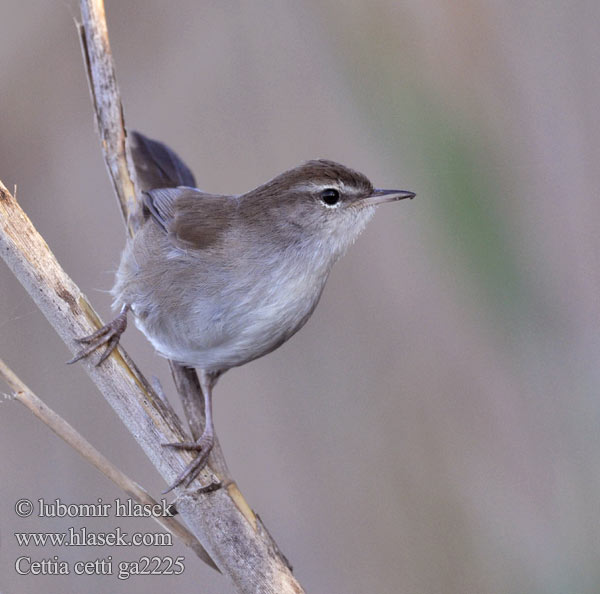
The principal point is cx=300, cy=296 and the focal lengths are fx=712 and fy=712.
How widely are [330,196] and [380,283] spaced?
0.70 meters

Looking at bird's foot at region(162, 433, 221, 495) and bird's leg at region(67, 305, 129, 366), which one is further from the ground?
bird's leg at region(67, 305, 129, 366)

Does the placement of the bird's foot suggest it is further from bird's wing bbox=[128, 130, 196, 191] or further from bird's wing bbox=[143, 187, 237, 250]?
bird's wing bbox=[128, 130, 196, 191]

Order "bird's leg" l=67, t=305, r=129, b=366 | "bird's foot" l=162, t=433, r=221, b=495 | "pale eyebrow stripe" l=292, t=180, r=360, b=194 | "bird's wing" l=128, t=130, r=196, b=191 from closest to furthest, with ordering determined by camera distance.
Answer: "bird's foot" l=162, t=433, r=221, b=495 < "bird's leg" l=67, t=305, r=129, b=366 < "pale eyebrow stripe" l=292, t=180, r=360, b=194 < "bird's wing" l=128, t=130, r=196, b=191

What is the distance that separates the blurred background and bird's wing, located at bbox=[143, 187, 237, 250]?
518 millimetres

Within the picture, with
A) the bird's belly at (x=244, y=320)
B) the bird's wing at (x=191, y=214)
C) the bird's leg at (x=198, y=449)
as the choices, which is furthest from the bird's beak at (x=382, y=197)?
the bird's leg at (x=198, y=449)

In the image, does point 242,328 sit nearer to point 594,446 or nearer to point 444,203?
point 444,203

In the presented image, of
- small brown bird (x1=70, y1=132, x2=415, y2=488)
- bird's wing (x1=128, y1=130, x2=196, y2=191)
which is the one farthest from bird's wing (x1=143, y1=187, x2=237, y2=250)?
bird's wing (x1=128, y1=130, x2=196, y2=191)

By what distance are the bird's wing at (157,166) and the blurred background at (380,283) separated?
0.31 meters

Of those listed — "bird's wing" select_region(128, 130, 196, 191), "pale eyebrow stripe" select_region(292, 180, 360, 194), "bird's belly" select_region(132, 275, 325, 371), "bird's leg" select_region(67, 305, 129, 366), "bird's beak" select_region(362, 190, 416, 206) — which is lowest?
"bird's belly" select_region(132, 275, 325, 371)

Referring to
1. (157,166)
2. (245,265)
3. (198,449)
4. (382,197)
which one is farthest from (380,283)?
(198,449)

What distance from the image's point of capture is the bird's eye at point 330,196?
240cm

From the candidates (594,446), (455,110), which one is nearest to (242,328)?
(455,110)

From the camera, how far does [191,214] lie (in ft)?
8.46

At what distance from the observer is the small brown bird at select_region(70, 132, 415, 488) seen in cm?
230
